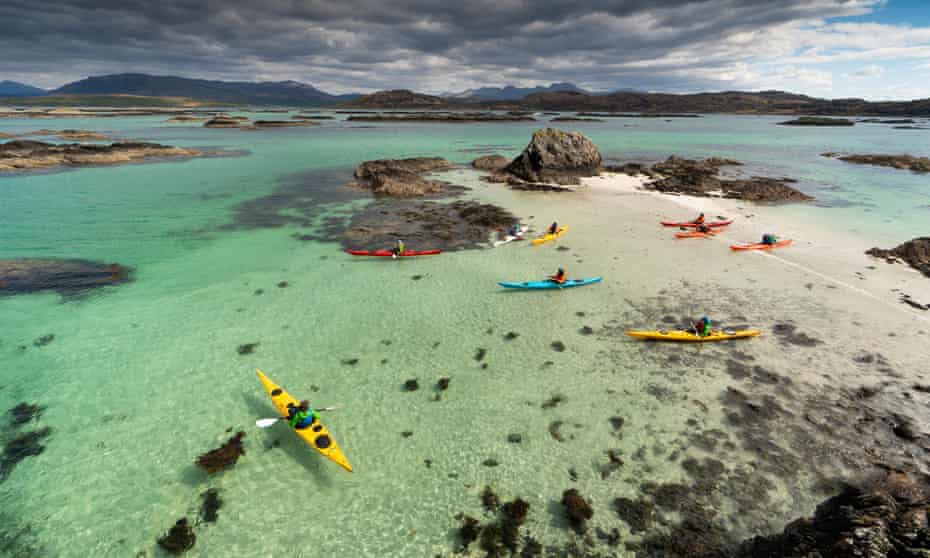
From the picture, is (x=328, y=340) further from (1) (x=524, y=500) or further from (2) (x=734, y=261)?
(2) (x=734, y=261)

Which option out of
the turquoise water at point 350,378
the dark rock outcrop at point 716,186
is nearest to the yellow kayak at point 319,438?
the turquoise water at point 350,378

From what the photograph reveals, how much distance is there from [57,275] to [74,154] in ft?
169

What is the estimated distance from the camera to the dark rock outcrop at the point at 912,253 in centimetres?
2371

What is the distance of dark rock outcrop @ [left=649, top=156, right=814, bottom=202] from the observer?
4041cm

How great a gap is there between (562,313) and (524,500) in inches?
404

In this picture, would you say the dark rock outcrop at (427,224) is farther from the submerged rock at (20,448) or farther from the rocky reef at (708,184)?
the rocky reef at (708,184)

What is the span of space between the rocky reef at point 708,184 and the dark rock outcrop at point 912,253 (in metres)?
15.8

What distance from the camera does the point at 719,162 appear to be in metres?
60.3

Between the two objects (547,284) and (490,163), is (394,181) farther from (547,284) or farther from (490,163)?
(547,284)

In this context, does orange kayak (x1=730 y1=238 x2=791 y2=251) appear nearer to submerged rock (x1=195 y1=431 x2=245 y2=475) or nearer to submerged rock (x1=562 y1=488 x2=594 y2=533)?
submerged rock (x1=562 y1=488 x2=594 y2=533)

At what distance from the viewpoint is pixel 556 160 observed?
54.6 meters

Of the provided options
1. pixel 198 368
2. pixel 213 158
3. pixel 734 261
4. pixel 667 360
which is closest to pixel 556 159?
pixel 734 261

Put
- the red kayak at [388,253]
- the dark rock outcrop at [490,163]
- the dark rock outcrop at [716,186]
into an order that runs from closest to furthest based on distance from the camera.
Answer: the red kayak at [388,253], the dark rock outcrop at [716,186], the dark rock outcrop at [490,163]

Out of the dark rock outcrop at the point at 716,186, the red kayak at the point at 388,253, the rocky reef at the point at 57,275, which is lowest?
the rocky reef at the point at 57,275
